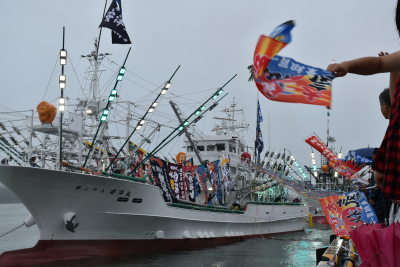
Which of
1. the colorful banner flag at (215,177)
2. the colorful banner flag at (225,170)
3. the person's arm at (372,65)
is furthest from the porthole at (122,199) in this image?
the person's arm at (372,65)

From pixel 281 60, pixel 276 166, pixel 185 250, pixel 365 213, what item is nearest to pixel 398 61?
pixel 281 60

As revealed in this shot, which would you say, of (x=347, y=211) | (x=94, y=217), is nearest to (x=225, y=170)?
(x=94, y=217)

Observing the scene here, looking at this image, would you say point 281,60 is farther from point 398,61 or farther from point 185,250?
point 185,250

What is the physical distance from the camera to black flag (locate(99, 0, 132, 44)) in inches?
522

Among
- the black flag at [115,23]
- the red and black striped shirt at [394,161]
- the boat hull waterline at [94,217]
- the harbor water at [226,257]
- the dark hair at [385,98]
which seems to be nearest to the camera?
the red and black striped shirt at [394,161]

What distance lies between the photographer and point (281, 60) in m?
2.71

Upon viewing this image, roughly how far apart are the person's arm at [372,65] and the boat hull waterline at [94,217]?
43.2 ft

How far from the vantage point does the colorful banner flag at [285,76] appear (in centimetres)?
253

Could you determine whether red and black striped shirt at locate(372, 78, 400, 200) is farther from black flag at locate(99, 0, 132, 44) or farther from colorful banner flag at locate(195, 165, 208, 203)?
colorful banner flag at locate(195, 165, 208, 203)

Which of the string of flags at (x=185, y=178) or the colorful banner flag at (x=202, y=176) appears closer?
the string of flags at (x=185, y=178)

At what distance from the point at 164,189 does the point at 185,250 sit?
331 cm

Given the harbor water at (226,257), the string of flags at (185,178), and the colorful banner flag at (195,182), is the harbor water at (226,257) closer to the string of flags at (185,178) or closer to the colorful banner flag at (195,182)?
the string of flags at (185,178)

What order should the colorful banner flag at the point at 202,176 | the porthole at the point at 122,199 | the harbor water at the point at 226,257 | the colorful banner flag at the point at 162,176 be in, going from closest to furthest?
the harbor water at the point at 226,257 < the porthole at the point at 122,199 < the colorful banner flag at the point at 162,176 < the colorful banner flag at the point at 202,176

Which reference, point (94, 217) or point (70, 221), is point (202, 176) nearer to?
point (94, 217)
